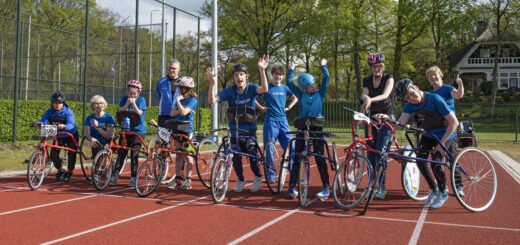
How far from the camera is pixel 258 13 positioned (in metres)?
36.0

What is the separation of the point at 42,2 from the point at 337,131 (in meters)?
28.8

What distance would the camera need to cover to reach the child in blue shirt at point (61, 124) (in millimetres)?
7582

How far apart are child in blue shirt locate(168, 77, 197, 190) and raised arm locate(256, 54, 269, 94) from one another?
1.12 m

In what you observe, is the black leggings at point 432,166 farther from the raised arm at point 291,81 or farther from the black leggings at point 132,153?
the black leggings at point 132,153

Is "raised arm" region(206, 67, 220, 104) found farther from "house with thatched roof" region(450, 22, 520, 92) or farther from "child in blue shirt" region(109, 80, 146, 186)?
"house with thatched roof" region(450, 22, 520, 92)

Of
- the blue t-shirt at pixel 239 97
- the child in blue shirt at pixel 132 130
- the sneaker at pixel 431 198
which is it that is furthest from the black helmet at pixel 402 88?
the child in blue shirt at pixel 132 130

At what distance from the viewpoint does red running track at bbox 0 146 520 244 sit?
14.3 feet

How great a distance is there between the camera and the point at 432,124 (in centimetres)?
575

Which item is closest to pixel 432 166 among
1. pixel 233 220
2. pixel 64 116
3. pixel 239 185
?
pixel 233 220

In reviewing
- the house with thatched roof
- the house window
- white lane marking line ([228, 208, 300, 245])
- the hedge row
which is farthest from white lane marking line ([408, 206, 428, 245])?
the house window

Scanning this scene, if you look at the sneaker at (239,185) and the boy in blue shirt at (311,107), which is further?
the sneaker at (239,185)

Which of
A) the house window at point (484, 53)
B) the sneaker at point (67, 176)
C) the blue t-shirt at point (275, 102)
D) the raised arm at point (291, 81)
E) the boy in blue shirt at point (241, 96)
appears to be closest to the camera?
the raised arm at point (291, 81)

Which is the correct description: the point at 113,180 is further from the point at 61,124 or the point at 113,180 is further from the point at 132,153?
the point at 61,124

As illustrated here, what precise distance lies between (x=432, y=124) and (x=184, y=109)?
3586 mm
